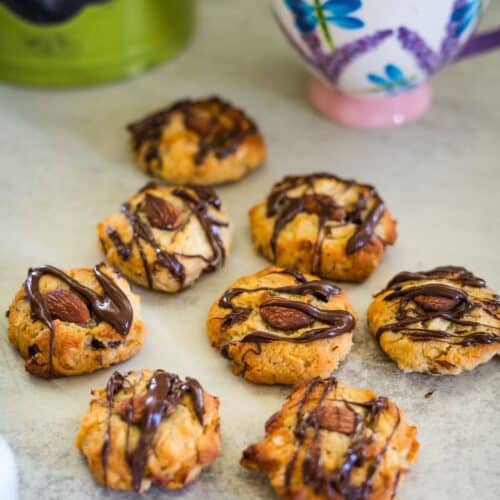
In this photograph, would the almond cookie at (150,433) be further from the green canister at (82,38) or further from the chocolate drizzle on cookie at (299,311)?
the green canister at (82,38)

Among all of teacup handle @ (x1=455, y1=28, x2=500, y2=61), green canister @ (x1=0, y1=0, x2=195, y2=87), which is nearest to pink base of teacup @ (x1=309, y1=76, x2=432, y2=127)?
teacup handle @ (x1=455, y1=28, x2=500, y2=61)

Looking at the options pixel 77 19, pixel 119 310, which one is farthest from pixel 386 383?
pixel 77 19

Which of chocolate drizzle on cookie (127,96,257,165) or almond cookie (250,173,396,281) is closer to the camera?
almond cookie (250,173,396,281)

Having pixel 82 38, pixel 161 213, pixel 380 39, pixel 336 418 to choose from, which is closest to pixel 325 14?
pixel 380 39

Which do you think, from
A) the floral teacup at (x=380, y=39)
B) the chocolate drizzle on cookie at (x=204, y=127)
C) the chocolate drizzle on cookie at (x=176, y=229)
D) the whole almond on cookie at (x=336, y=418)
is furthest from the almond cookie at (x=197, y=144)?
the whole almond on cookie at (x=336, y=418)

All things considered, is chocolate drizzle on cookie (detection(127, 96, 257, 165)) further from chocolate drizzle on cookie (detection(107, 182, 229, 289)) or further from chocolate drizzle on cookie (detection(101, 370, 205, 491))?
chocolate drizzle on cookie (detection(101, 370, 205, 491))

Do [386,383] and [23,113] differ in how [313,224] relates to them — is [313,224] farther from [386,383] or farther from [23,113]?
[23,113]

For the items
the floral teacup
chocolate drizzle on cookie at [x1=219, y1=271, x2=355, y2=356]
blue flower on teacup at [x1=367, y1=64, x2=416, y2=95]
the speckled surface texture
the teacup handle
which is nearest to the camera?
the speckled surface texture
